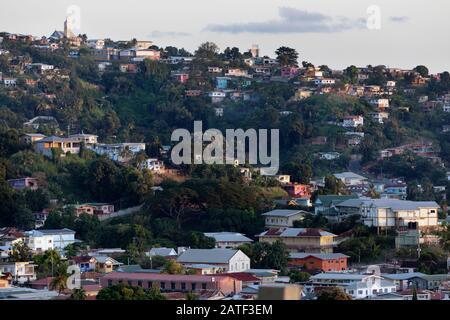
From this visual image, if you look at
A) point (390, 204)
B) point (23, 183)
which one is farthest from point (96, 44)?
point (390, 204)

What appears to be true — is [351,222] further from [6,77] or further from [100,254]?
[6,77]

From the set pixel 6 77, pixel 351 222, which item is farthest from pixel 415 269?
pixel 6 77

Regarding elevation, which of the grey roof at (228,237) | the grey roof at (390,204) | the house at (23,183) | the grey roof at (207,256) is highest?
the house at (23,183)

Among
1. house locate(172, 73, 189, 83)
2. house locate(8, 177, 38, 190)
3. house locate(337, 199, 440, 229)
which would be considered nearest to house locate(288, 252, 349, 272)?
house locate(337, 199, 440, 229)

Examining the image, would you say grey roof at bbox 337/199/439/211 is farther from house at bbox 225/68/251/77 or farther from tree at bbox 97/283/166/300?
house at bbox 225/68/251/77

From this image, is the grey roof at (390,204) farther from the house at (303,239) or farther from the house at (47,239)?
the house at (47,239)

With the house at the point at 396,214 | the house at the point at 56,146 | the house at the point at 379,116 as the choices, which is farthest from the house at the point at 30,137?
the house at the point at 379,116
